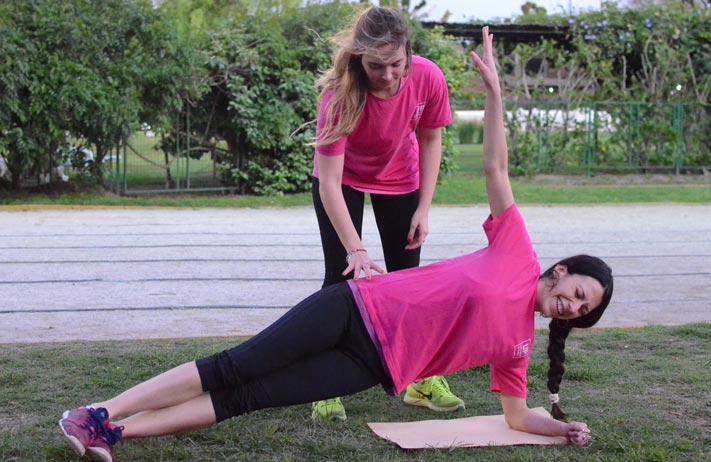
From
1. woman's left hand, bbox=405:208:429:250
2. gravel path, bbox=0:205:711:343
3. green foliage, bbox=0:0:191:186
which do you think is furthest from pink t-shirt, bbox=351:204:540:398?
green foliage, bbox=0:0:191:186

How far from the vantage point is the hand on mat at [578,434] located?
11.8 ft

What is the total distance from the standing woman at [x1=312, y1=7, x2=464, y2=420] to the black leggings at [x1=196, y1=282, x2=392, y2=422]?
0.27m

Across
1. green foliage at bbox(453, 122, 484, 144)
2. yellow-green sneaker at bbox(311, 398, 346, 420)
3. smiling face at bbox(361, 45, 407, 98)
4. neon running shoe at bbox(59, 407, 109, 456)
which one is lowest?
yellow-green sneaker at bbox(311, 398, 346, 420)

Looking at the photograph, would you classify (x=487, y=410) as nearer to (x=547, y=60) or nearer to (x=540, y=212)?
(x=540, y=212)

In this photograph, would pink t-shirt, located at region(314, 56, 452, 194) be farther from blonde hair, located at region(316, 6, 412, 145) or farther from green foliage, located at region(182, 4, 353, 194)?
green foliage, located at region(182, 4, 353, 194)

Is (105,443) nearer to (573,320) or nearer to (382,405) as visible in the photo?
(382,405)

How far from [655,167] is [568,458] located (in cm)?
1622

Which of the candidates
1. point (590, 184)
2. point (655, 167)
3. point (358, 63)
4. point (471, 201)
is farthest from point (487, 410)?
point (655, 167)

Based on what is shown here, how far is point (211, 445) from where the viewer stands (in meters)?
3.64

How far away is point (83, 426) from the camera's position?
3.14 m

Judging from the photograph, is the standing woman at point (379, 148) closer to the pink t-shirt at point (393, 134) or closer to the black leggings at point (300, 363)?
the pink t-shirt at point (393, 134)

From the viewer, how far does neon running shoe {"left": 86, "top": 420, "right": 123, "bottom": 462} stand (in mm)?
3170

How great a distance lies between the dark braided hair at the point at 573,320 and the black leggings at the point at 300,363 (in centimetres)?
71

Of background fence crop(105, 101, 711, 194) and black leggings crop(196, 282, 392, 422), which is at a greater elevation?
background fence crop(105, 101, 711, 194)
